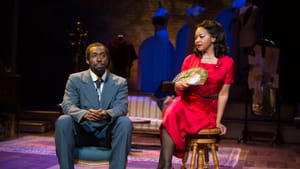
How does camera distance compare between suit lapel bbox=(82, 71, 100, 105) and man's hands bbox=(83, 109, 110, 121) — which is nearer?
man's hands bbox=(83, 109, 110, 121)

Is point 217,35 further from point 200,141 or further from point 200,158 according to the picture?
point 200,158

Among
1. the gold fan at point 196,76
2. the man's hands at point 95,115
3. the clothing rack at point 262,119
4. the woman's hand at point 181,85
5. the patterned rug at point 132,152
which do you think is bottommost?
the patterned rug at point 132,152

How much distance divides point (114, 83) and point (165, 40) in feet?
17.5

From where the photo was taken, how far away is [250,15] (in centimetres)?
807

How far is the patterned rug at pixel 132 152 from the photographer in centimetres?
572

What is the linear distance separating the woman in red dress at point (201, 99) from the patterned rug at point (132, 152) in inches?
65.4

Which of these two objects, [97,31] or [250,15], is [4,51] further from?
[250,15]

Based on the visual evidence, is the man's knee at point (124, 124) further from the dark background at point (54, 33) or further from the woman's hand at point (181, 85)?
the dark background at point (54, 33)

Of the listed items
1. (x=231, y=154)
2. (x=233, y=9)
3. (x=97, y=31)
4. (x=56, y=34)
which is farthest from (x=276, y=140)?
(x=56, y=34)

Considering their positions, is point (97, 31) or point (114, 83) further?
point (97, 31)

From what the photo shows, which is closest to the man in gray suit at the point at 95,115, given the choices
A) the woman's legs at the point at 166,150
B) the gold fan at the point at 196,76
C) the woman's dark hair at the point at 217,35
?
the woman's legs at the point at 166,150

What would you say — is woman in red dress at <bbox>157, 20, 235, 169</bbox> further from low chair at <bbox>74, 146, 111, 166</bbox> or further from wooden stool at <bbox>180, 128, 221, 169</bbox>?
low chair at <bbox>74, 146, 111, 166</bbox>

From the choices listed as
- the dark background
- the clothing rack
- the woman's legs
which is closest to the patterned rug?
the clothing rack

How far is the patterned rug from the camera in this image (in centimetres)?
572
